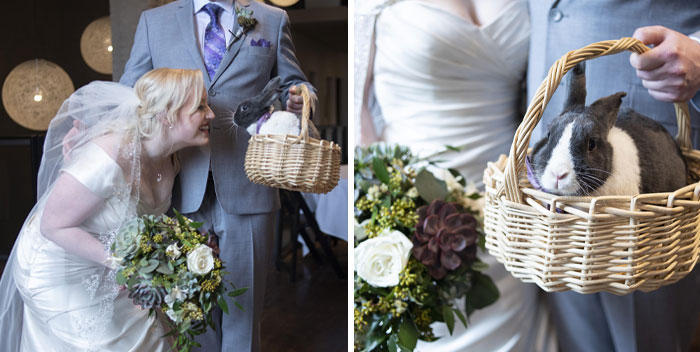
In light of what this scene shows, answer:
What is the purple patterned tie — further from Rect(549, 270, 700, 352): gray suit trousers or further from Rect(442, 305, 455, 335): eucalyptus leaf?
Rect(549, 270, 700, 352): gray suit trousers

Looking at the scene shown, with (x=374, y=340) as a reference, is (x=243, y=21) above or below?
above

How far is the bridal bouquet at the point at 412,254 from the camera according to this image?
83 cm

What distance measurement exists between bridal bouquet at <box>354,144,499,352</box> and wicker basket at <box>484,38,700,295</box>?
0.56 feet

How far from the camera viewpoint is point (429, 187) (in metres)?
0.89

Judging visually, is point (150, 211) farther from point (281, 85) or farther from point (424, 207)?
point (424, 207)

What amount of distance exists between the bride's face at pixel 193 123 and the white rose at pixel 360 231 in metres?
0.31

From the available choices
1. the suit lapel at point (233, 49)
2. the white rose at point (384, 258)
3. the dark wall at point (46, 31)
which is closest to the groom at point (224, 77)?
the suit lapel at point (233, 49)

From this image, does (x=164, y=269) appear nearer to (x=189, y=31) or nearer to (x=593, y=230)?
(x=189, y=31)

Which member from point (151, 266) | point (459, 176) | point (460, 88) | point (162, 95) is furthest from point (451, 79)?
point (151, 266)

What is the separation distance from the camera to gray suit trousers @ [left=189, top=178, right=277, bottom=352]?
0.94m

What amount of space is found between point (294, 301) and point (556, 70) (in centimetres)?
65

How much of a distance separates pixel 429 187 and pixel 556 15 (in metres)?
0.35

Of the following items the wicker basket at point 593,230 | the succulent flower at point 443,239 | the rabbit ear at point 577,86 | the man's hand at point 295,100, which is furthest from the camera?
the man's hand at point 295,100

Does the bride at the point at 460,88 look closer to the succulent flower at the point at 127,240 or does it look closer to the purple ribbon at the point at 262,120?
the purple ribbon at the point at 262,120
